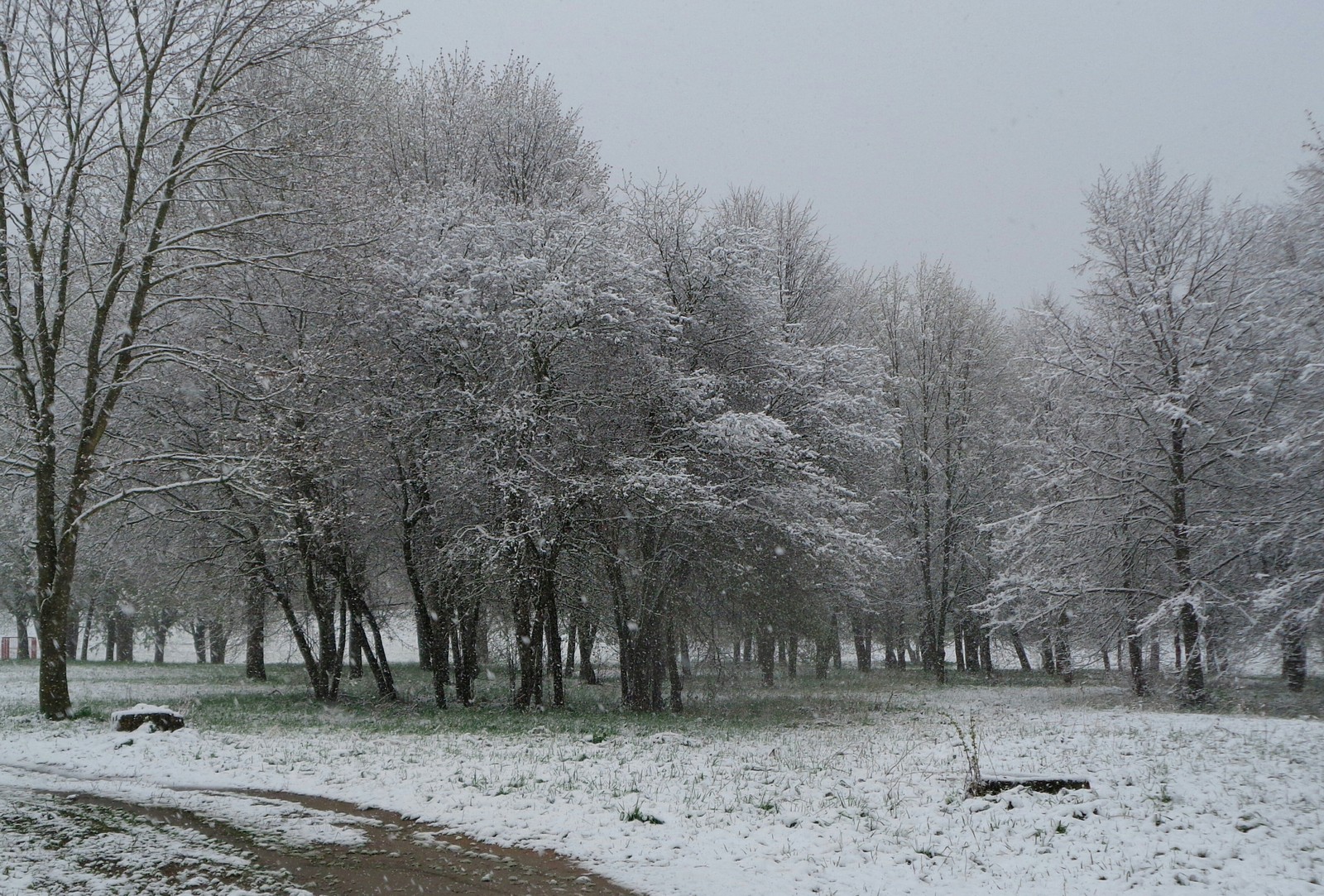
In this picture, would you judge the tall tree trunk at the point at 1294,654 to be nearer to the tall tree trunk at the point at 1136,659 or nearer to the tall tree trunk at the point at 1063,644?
the tall tree trunk at the point at 1136,659

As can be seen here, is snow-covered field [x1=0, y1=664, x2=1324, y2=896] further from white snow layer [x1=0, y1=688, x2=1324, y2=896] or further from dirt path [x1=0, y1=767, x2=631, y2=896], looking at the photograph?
dirt path [x1=0, y1=767, x2=631, y2=896]

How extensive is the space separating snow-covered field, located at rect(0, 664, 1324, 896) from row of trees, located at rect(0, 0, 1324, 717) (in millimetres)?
3934

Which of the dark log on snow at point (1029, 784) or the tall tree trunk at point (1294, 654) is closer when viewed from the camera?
the dark log on snow at point (1029, 784)

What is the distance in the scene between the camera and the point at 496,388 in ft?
59.5

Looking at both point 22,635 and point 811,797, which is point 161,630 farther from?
point 811,797

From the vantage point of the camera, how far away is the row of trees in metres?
15.5

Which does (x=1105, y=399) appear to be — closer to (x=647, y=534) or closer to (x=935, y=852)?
(x=647, y=534)

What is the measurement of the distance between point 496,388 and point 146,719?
28.0 ft

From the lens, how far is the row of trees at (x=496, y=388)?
15508 mm

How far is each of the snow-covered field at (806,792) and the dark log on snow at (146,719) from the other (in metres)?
0.30

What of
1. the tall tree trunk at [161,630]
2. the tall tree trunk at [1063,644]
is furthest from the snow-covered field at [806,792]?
the tall tree trunk at [161,630]

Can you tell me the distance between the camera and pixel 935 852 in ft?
24.9

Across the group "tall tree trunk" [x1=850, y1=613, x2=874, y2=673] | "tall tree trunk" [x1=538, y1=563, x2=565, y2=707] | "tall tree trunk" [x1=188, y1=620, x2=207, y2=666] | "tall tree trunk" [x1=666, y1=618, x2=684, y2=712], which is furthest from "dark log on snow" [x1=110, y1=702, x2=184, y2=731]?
"tall tree trunk" [x1=188, y1=620, x2=207, y2=666]

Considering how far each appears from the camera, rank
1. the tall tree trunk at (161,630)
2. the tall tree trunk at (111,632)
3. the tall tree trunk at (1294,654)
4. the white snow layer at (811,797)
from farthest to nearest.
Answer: the tall tree trunk at (111,632) < the tall tree trunk at (161,630) < the tall tree trunk at (1294,654) < the white snow layer at (811,797)
